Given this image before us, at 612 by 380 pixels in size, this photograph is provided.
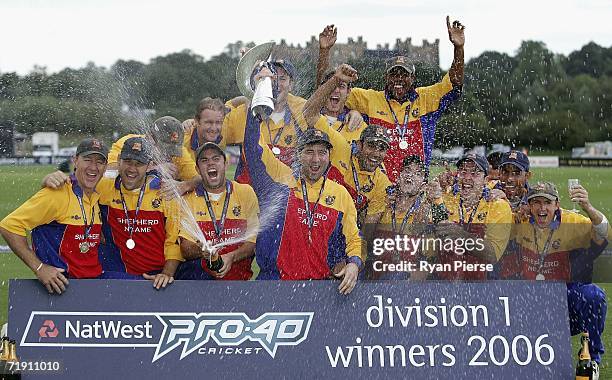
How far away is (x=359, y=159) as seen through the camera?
26.0 feet

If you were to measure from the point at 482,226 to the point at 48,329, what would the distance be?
311cm

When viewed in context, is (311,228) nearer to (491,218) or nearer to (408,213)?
(408,213)

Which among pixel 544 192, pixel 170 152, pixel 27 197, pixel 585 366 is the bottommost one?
pixel 27 197

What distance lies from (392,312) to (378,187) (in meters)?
1.30

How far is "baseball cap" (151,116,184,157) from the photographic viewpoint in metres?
7.77

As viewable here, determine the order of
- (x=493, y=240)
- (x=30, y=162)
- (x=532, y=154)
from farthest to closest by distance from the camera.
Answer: (x=532, y=154) < (x=30, y=162) < (x=493, y=240)

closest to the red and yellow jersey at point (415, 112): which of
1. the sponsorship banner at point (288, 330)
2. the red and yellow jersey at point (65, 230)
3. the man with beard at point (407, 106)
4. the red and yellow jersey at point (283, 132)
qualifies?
the man with beard at point (407, 106)

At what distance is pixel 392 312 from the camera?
6.81 meters

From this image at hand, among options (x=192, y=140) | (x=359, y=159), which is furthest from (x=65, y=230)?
(x=359, y=159)

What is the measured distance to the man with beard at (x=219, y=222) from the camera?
7.20m

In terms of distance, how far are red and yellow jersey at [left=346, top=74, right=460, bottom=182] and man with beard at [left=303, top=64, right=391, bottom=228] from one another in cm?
53

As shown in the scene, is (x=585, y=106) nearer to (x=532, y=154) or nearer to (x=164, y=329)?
(x=532, y=154)

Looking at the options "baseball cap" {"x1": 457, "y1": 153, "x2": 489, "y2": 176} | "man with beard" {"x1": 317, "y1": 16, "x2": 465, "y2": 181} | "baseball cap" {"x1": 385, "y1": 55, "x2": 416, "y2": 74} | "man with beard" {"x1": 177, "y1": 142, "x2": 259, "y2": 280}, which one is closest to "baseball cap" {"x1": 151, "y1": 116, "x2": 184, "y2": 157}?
"man with beard" {"x1": 177, "y1": 142, "x2": 259, "y2": 280}

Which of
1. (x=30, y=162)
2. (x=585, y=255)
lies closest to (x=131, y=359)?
(x=585, y=255)
